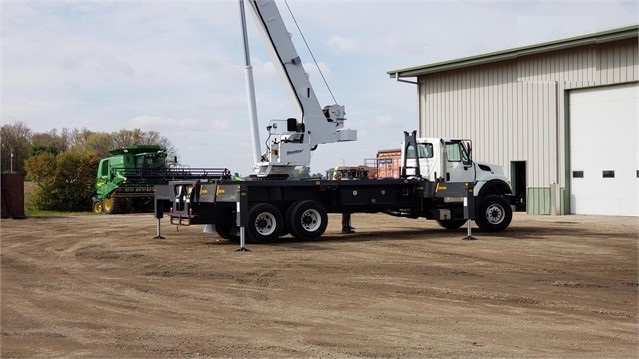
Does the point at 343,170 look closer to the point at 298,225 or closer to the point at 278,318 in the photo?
the point at 298,225

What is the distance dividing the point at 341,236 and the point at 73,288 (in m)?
10.4

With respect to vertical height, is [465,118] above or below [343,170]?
above

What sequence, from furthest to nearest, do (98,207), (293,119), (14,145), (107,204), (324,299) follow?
(14,145), (98,207), (107,204), (293,119), (324,299)

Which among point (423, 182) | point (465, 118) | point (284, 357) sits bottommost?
point (284, 357)

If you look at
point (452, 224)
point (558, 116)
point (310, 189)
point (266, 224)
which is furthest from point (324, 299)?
point (558, 116)

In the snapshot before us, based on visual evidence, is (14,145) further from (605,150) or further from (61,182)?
(605,150)

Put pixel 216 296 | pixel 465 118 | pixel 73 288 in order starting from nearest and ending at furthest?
pixel 216 296 < pixel 73 288 < pixel 465 118

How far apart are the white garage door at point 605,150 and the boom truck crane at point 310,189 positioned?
29.0ft

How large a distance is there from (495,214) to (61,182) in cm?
2807

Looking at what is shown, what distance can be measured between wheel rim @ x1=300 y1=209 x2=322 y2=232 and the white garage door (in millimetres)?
15461

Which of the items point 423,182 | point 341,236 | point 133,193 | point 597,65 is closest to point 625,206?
point 597,65

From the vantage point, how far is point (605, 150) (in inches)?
1197

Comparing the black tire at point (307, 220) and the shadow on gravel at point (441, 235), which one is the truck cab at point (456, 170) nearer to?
the shadow on gravel at point (441, 235)

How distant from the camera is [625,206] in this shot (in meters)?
29.6
